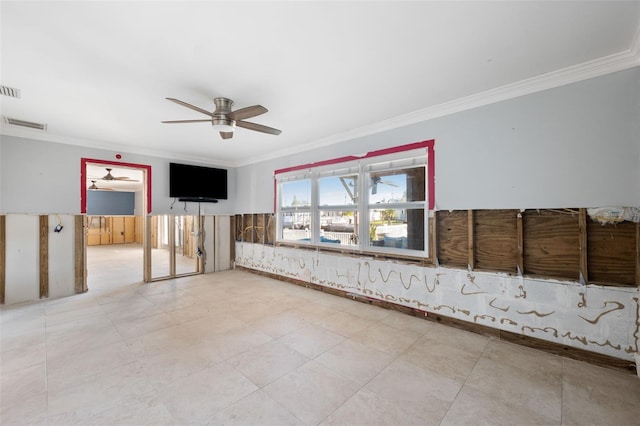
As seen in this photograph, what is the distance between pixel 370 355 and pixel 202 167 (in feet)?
17.7

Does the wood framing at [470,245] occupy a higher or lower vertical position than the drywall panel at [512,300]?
higher

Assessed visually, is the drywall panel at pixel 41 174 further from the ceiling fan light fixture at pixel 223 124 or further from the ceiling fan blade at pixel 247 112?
the ceiling fan blade at pixel 247 112

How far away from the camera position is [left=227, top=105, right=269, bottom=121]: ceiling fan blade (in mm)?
2720

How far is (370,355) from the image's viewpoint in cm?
258

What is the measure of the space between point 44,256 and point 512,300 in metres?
6.81

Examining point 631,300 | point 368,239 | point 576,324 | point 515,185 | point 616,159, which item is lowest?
point 576,324

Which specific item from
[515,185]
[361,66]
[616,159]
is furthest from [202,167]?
[616,159]

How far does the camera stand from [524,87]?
108 inches

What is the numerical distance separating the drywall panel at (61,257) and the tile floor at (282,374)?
800 mm

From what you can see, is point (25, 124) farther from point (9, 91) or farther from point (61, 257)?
point (61, 257)

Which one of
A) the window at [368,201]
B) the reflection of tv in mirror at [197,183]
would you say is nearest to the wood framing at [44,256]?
the reflection of tv in mirror at [197,183]

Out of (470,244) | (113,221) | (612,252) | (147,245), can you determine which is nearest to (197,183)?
(147,245)

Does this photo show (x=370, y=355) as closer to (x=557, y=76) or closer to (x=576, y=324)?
(x=576, y=324)

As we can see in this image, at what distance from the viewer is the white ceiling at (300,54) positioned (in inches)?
71.2
